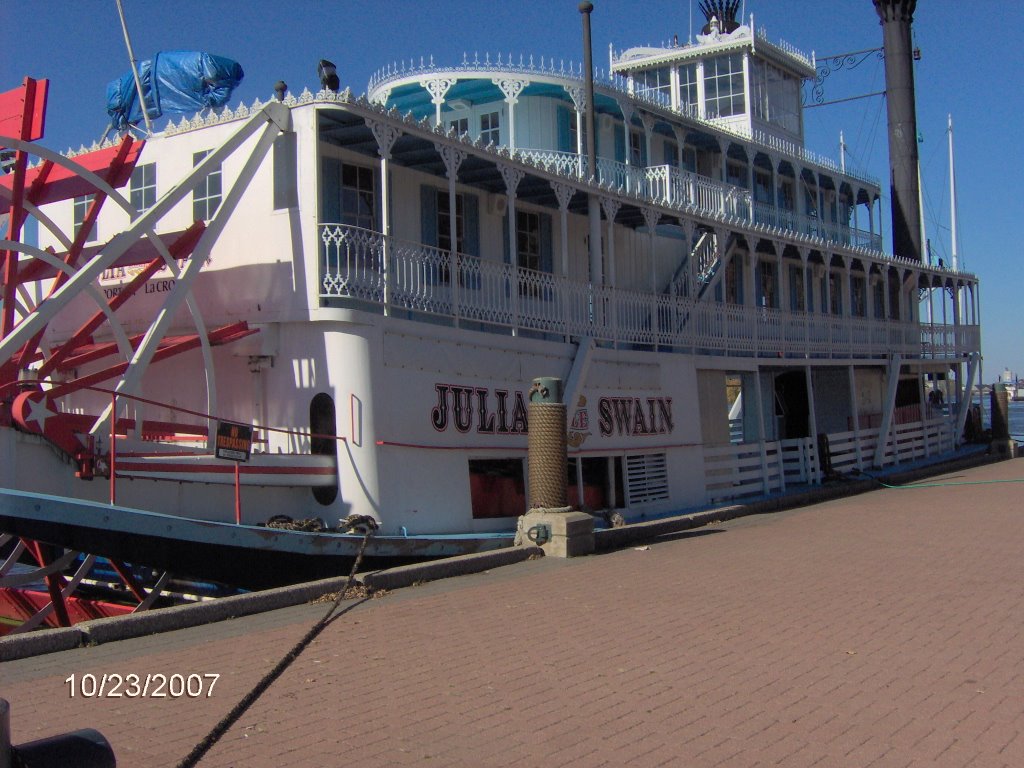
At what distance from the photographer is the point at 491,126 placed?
18.1 m

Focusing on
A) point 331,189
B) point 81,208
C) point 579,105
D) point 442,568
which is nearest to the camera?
point 442,568

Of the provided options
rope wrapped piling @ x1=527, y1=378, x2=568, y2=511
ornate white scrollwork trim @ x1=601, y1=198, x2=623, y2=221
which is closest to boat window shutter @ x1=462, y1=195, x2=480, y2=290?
ornate white scrollwork trim @ x1=601, y1=198, x2=623, y2=221

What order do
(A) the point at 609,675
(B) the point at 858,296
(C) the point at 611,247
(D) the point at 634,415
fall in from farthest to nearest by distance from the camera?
1. (B) the point at 858,296
2. (C) the point at 611,247
3. (D) the point at 634,415
4. (A) the point at 609,675

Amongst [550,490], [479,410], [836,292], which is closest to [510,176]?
[479,410]

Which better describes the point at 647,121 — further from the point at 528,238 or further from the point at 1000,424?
the point at 1000,424

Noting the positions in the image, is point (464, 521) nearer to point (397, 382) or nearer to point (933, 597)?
point (397, 382)

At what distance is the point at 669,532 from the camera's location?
12969 mm

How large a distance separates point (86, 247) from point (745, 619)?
30.8 ft

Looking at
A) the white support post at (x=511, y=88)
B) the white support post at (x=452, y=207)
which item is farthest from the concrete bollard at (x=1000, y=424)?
the white support post at (x=452, y=207)

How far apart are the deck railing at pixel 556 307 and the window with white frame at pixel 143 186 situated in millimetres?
2655

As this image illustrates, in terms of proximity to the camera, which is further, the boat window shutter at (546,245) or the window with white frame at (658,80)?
the window with white frame at (658,80)

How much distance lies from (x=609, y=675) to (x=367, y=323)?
18.3ft

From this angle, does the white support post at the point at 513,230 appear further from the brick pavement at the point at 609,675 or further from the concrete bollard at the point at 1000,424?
the concrete bollard at the point at 1000,424

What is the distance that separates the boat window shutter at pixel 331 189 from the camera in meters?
12.1
